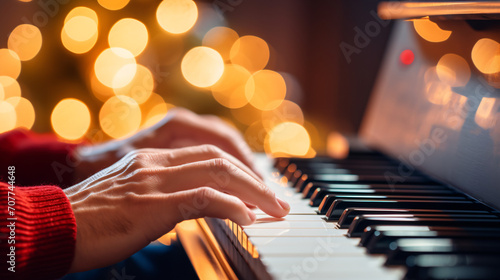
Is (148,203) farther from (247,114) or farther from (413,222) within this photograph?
(247,114)

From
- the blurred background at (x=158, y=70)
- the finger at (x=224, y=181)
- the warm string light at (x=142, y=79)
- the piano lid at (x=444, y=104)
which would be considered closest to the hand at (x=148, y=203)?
the finger at (x=224, y=181)

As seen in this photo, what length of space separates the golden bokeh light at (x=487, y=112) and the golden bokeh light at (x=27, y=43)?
7.08 ft

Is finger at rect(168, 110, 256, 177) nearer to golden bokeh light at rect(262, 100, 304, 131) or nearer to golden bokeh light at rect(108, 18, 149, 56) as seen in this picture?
golden bokeh light at rect(108, 18, 149, 56)

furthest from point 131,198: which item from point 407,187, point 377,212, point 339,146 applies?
point 339,146

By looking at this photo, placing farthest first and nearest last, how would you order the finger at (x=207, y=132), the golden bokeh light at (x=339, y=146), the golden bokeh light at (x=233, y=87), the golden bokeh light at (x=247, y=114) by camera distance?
the golden bokeh light at (x=247, y=114) → the golden bokeh light at (x=233, y=87) → the golden bokeh light at (x=339, y=146) → the finger at (x=207, y=132)

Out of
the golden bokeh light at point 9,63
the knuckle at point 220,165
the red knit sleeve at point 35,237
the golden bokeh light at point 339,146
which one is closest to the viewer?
the red knit sleeve at point 35,237

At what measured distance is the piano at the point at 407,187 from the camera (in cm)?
50

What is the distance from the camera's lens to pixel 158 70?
2.53 meters

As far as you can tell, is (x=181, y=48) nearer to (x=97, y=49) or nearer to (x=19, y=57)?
(x=97, y=49)

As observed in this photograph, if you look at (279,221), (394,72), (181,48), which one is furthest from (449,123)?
(181,48)

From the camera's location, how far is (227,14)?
112 inches

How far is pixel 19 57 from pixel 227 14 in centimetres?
121

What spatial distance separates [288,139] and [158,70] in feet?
2.78

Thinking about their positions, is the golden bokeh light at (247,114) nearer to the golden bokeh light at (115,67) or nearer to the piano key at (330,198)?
the golden bokeh light at (115,67)
